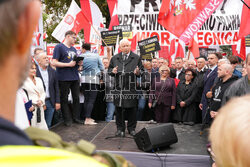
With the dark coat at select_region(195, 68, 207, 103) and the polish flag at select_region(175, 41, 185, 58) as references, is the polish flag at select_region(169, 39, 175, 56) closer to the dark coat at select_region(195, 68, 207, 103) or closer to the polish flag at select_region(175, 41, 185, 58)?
the polish flag at select_region(175, 41, 185, 58)

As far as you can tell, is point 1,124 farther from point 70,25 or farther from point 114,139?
point 70,25

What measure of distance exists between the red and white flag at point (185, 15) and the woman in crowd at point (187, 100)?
1.36 meters

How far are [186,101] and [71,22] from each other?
15.6ft

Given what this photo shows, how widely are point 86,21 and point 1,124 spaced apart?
908cm

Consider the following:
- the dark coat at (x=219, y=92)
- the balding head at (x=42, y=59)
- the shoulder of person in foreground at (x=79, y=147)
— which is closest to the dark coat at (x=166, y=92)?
the dark coat at (x=219, y=92)

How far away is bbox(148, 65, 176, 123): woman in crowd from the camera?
6406 millimetres

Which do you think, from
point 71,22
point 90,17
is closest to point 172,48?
point 90,17

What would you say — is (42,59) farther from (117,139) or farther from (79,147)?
(79,147)

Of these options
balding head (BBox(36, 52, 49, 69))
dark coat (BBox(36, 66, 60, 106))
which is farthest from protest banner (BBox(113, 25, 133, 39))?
balding head (BBox(36, 52, 49, 69))

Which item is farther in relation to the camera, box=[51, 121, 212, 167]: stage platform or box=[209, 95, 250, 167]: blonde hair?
box=[51, 121, 212, 167]: stage platform

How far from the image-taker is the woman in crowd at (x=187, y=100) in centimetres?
637

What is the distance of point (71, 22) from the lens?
8.52 meters

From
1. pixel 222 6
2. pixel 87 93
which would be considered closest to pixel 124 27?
pixel 87 93

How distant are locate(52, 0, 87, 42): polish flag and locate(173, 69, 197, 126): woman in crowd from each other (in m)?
4.06
